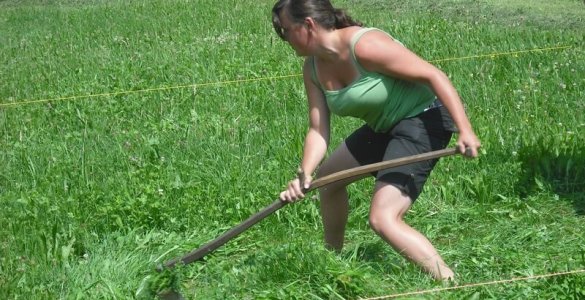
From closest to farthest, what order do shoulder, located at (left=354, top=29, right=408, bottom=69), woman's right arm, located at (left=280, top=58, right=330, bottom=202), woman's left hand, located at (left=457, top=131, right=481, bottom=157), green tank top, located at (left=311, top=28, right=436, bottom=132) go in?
woman's left hand, located at (left=457, top=131, right=481, bottom=157), shoulder, located at (left=354, top=29, right=408, bottom=69), green tank top, located at (left=311, top=28, right=436, bottom=132), woman's right arm, located at (left=280, top=58, right=330, bottom=202)

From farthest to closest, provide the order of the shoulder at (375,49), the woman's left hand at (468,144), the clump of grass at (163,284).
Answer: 1. the clump of grass at (163,284)
2. the shoulder at (375,49)
3. the woman's left hand at (468,144)

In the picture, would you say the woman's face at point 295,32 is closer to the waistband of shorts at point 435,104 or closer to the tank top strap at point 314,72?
the tank top strap at point 314,72

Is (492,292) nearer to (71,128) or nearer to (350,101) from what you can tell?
(350,101)

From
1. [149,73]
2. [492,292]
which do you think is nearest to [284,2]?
[492,292]

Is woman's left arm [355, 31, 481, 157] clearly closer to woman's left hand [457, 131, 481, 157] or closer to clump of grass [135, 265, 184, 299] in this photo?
woman's left hand [457, 131, 481, 157]

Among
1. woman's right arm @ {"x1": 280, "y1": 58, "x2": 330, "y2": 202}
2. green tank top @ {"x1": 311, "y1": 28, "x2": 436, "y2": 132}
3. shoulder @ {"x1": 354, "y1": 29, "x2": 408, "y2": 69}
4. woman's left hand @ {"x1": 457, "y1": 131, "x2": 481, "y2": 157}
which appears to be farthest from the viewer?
woman's right arm @ {"x1": 280, "y1": 58, "x2": 330, "y2": 202}

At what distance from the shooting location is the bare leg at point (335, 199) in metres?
4.35

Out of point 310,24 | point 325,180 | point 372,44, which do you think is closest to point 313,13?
point 310,24

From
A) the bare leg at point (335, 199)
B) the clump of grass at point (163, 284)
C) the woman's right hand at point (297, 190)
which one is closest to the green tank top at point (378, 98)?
the bare leg at point (335, 199)

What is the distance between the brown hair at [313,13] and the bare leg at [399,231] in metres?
0.74

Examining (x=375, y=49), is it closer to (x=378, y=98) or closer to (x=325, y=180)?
(x=378, y=98)

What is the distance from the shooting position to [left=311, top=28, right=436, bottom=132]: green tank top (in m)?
4.01

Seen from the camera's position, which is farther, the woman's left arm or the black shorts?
the black shorts

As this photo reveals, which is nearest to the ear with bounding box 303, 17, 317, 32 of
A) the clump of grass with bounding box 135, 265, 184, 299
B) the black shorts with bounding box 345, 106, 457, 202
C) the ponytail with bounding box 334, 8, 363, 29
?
the ponytail with bounding box 334, 8, 363, 29
